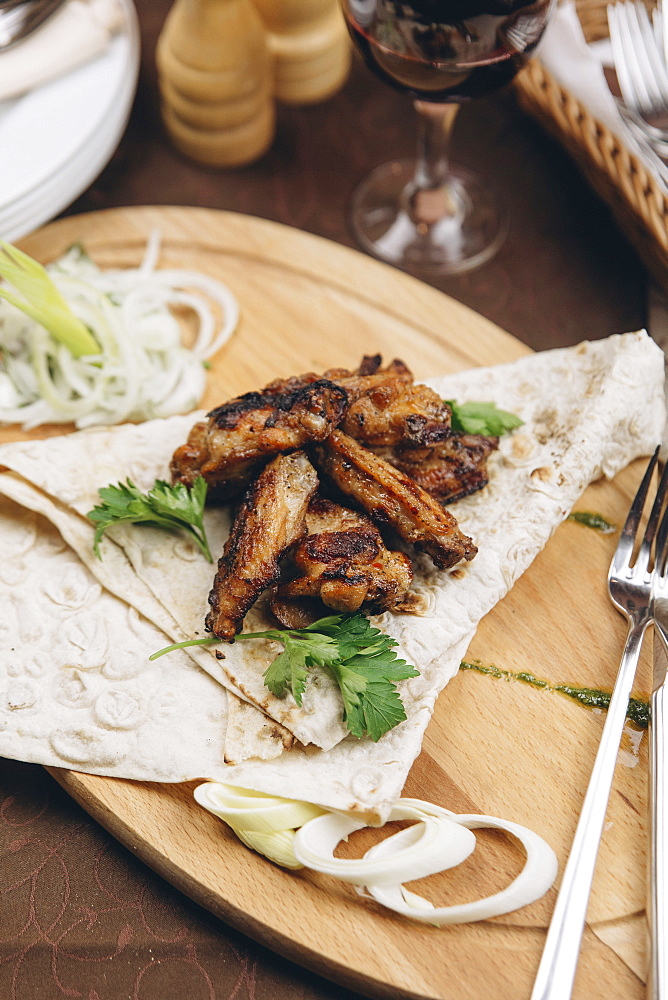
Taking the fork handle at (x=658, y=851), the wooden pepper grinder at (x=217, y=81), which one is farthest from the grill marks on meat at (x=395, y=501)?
the wooden pepper grinder at (x=217, y=81)

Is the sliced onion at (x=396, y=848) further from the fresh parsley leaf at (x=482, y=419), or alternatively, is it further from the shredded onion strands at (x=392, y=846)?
the fresh parsley leaf at (x=482, y=419)

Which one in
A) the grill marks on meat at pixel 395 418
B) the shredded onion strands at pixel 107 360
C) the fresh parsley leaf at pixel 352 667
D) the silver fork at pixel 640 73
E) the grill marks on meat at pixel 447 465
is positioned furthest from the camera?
the silver fork at pixel 640 73

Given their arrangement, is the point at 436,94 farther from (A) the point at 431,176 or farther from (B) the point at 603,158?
(B) the point at 603,158

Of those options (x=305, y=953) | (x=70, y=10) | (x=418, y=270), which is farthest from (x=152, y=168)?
(x=305, y=953)

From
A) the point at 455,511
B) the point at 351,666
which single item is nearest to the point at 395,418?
the point at 455,511

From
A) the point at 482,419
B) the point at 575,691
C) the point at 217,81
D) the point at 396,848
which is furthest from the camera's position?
the point at 217,81
